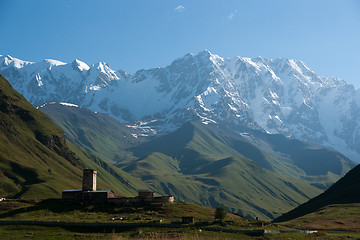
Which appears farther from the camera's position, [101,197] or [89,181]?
[89,181]

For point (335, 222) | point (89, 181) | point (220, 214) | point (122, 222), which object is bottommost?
point (335, 222)

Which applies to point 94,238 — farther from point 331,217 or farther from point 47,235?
point 331,217

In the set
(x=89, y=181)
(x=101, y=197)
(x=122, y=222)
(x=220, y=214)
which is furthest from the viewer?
(x=89, y=181)

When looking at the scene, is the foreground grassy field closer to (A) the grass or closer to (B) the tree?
(B) the tree

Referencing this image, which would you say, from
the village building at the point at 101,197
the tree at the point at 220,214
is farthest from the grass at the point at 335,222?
the village building at the point at 101,197

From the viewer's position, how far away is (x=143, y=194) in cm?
12000

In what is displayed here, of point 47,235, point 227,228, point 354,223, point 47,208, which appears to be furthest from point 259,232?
point 354,223

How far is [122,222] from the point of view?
98.6m

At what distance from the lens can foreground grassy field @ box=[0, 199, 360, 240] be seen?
87.4 metres

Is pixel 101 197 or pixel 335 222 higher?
pixel 101 197

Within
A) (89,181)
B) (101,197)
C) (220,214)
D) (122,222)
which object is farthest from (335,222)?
(122,222)

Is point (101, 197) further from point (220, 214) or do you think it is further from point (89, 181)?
point (220, 214)

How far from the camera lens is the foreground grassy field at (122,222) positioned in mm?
87438

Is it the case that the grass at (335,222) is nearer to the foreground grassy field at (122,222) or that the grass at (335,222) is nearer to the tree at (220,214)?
the foreground grassy field at (122,222)
